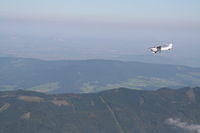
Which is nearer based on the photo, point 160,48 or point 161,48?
point 160,48
